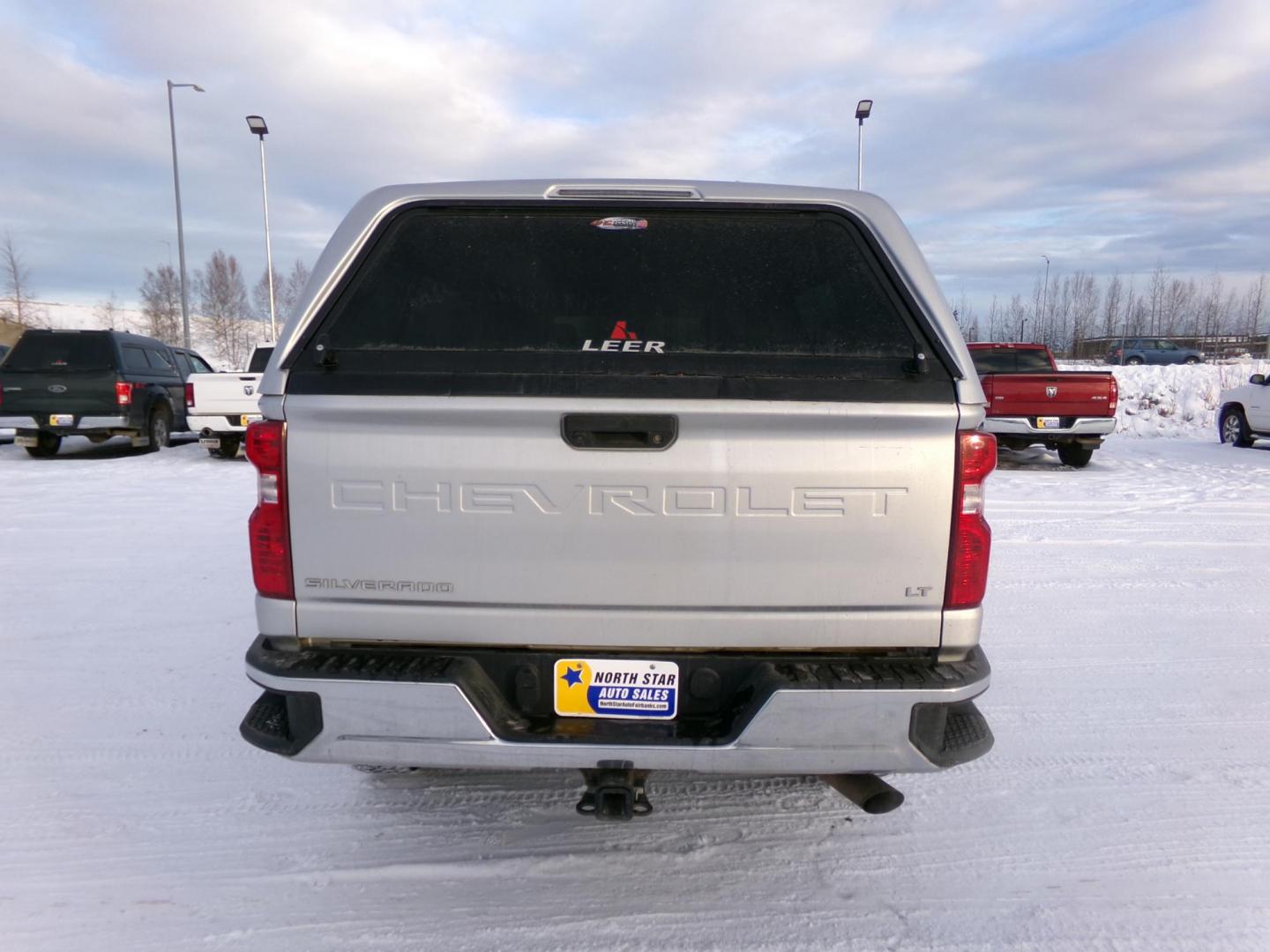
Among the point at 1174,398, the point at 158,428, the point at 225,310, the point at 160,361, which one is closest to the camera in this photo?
the point at 158,428

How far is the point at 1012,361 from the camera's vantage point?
14.0 m

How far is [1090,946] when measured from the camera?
2.39 m

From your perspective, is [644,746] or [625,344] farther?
[625,344]

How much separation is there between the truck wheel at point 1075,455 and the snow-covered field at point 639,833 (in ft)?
25.7

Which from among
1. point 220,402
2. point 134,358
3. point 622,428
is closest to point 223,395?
point 220,402

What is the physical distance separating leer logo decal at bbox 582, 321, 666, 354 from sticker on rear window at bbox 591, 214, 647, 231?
38 centimetres

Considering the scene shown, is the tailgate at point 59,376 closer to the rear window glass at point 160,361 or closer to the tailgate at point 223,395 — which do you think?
the rear window glass at point 160,361

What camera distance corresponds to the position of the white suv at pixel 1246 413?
13602mm

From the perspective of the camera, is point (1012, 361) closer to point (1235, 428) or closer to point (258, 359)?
point (1235, 428)

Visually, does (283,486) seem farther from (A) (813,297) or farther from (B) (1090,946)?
(B) (1090,946)

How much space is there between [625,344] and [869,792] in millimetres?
1613

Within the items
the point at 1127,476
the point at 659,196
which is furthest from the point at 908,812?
the point at 1127,476

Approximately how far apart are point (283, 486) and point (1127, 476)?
11974 mm

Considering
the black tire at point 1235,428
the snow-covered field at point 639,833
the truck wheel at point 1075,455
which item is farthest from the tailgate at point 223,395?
the black tire at point 1235,428
